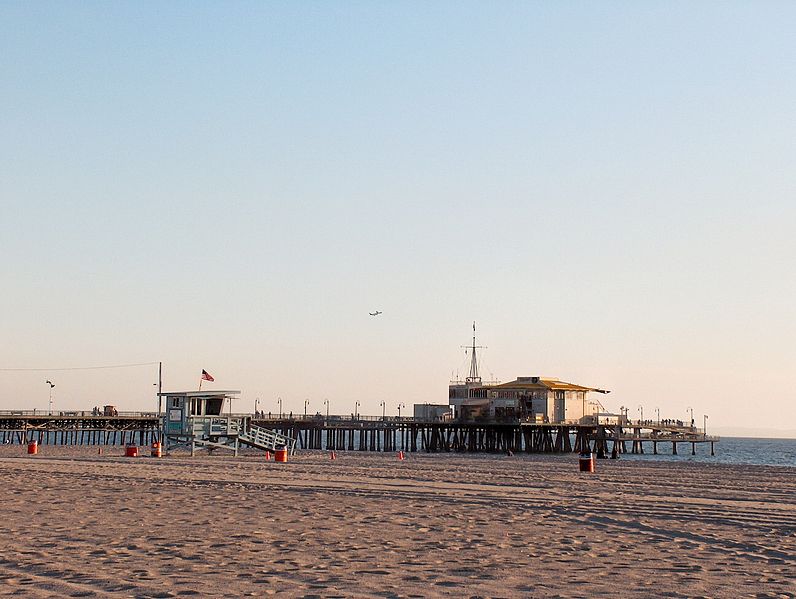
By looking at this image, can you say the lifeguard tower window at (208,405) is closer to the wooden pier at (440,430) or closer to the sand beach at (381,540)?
the sand beach at (381,540)

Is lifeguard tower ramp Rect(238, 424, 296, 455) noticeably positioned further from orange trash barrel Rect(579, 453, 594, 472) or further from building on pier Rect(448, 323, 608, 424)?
building on pier Rect(448, 323, 608, 424)

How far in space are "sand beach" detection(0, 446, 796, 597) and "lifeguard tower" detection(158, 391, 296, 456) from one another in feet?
73.3

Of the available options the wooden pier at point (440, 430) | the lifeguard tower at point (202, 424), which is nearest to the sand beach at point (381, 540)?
the lifeguard tower at point (202, 424)

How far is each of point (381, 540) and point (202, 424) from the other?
120ft

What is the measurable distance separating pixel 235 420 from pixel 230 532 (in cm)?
3660

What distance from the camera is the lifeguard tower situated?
50.2m

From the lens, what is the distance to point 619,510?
21.0 meters

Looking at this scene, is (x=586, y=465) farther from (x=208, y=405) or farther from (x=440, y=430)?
(x=440, y=430)

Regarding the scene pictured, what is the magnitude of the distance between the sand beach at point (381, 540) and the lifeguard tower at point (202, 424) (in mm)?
22340

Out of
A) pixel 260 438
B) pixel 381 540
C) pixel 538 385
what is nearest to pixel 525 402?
pixel 538 385

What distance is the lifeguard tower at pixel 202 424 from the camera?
5022 cm


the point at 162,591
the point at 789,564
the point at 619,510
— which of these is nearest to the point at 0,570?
the point at 162,591

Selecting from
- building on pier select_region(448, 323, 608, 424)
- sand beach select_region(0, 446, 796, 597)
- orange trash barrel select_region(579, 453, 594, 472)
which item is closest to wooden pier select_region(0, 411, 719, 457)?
building on pier select_region(448, 323, 608, 424)

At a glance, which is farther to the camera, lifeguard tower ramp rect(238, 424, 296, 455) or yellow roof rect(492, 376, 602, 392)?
yellow roof rect(492, 376, 602, 392)
